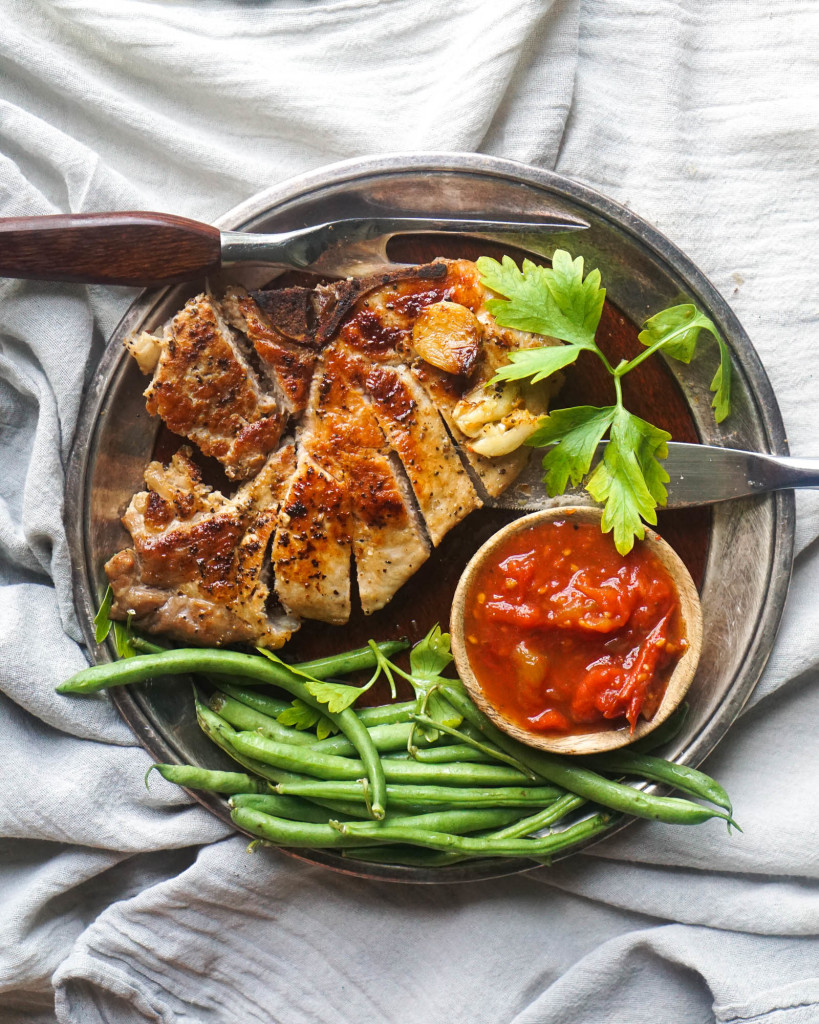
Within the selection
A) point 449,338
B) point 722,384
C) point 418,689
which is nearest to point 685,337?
point 722,384

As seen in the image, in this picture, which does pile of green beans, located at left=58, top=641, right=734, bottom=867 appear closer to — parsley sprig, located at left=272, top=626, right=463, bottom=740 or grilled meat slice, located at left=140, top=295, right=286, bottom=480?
parsley sprig, located at left=272, top=626, right=463, bottom=740

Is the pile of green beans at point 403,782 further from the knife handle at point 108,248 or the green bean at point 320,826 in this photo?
the knife handle at point 108,248

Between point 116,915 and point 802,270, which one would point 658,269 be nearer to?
point 802,270

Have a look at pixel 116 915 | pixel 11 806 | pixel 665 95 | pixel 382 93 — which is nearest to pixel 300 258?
pixel 382 93

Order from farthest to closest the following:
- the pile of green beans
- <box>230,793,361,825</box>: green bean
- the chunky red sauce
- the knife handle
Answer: <box>230,793,361,825</box>: green bean < the pile of green beans < the knife handle < the chunky red sauce

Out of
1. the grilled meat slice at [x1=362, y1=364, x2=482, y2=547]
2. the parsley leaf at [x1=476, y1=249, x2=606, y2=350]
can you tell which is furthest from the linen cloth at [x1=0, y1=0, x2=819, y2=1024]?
the grilled meat slice at [x1=362, y1=364, x2=482, y2=547]

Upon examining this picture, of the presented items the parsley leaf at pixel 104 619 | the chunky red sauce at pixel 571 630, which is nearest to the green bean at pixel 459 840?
the chunky red sauce at pixel 571 630
